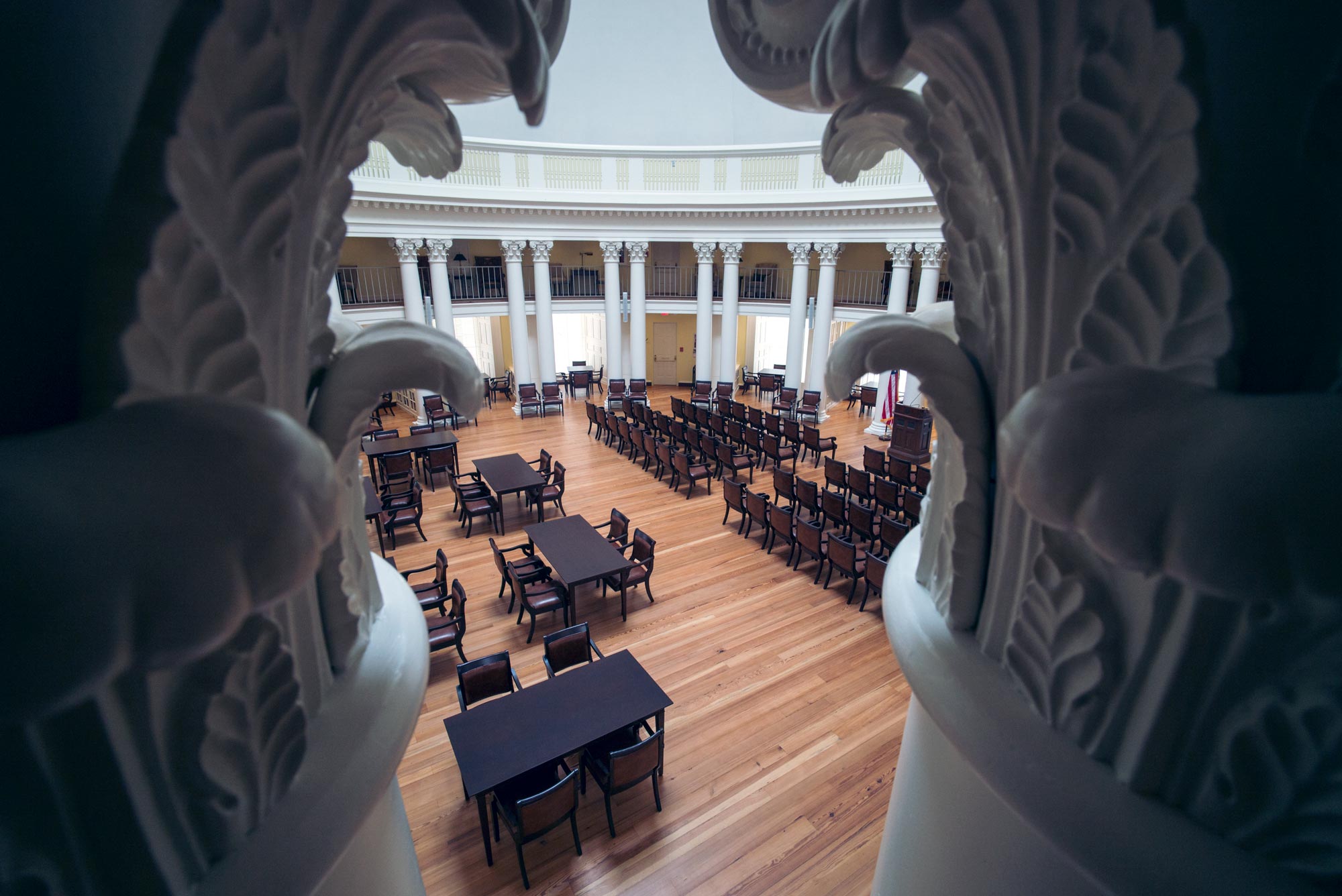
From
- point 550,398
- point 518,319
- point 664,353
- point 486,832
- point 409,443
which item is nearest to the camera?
point 486,832

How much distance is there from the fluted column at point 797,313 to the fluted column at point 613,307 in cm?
517

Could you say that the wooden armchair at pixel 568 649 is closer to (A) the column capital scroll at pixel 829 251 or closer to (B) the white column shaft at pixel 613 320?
(A) the column capital scroll at pixel 829 251

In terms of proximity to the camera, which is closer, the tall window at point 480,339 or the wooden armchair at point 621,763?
the wooden armchair at point 621,763

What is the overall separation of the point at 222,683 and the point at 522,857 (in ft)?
13.0

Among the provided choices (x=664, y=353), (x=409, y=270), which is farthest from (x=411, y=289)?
(x=664, y=353)

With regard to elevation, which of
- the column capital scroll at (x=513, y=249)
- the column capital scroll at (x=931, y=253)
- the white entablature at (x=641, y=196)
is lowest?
the column capital scroll at (x=931, y=253)

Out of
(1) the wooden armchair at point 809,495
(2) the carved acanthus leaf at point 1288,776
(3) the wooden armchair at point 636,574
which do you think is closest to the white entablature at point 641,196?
(1) the wooden armchair at point 809,495

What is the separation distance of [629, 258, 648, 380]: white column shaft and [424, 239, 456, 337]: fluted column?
17.4 feet

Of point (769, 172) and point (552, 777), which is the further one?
point (769, 172)

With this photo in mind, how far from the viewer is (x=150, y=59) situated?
656mm

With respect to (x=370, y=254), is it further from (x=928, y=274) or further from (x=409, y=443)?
(x=928, y=274)

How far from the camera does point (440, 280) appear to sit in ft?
51.4

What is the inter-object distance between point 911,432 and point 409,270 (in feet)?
41.8

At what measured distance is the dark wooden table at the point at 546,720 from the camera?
3.92 metres
